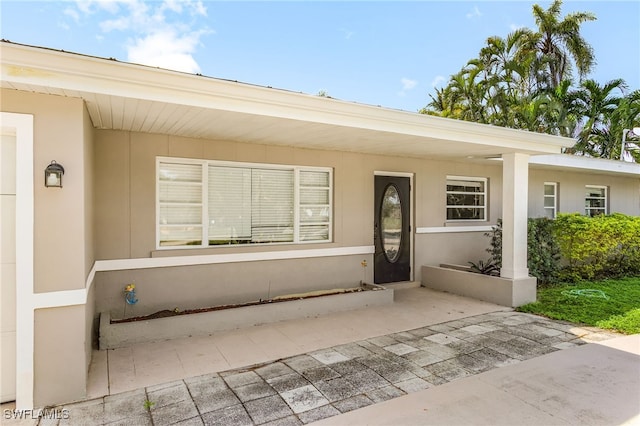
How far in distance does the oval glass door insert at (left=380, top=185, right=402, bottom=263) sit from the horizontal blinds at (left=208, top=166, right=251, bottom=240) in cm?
278

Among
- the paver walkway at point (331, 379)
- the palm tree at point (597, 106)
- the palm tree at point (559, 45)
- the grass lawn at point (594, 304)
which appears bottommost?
the paver walkway at point (331, 379)

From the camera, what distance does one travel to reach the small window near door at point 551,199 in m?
10.2

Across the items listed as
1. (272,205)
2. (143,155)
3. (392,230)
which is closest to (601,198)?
(392,230)

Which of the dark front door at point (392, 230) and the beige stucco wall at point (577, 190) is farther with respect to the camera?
the beige stucco wall at point (577, 190)

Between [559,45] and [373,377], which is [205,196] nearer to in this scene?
[373,377]

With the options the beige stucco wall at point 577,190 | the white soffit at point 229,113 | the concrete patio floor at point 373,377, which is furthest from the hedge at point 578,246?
the concrete patio floor at point 373,377

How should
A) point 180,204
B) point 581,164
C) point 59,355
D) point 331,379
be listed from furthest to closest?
point 581,164
point 180,204
point 331,379
point 59,355

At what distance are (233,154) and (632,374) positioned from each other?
540 cm

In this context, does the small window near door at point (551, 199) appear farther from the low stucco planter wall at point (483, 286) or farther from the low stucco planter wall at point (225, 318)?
the low stucco planter wall at point (225, 318)

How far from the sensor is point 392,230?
761cm

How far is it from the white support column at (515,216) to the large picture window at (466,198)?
1.79 metres

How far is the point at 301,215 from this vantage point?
6.56 meters

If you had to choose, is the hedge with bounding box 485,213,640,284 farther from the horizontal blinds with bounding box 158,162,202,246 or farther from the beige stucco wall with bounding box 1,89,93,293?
the beige stucco wall with bounding box 1,89,93,293

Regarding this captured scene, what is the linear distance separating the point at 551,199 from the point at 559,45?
43.8 ft
